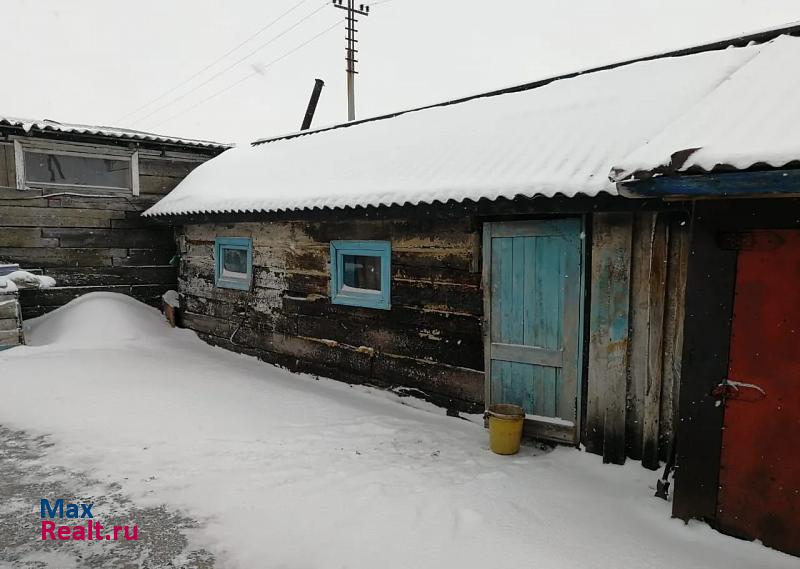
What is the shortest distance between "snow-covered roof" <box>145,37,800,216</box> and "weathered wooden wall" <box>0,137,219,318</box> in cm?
166

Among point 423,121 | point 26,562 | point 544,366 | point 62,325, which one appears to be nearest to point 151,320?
point 62,325

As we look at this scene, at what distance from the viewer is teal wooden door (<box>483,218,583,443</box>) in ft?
15.1

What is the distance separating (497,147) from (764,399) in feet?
11.5

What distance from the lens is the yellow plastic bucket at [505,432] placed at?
458 centimetres

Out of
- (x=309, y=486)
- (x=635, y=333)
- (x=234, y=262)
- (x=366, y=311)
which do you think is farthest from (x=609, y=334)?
(x=234, y=262)

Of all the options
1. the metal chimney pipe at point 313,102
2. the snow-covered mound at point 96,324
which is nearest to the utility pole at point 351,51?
the metal chimney pipe at point 313,102

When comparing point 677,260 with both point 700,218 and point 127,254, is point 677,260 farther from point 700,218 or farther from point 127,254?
point 127,254

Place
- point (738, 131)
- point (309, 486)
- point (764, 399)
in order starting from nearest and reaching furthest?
1. point (738, 131)
2. point (764, 399)
3. point (309, 486)

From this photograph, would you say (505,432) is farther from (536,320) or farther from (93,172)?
(93,172)

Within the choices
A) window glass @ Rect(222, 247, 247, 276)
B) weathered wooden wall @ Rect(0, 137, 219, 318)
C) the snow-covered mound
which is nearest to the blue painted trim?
window glass @ Rect(222, 247, 247, 276)

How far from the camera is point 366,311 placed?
638 cm

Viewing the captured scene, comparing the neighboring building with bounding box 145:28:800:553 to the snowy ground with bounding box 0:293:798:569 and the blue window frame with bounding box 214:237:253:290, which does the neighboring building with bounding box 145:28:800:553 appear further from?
the snowy ground with bounding box 0:293:798:569

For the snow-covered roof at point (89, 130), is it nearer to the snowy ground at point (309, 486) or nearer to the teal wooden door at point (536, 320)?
the snowy ground at point (309, 486)

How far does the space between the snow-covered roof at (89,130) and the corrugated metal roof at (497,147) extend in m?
2.10
